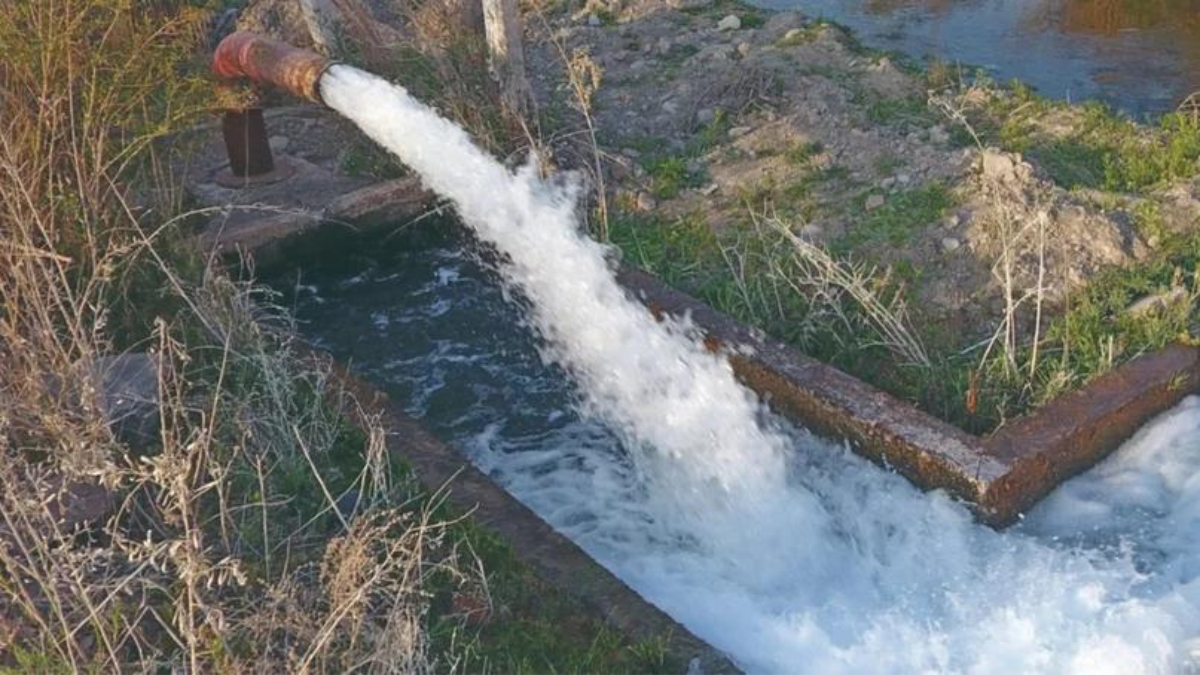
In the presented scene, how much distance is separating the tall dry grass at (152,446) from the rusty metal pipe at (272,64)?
1.49 ft

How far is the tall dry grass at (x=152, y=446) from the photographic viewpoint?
2959mm

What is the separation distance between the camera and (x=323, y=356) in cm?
486

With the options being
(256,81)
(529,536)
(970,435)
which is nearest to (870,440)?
(970,435)

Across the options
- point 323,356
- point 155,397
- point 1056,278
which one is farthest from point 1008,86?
point 155,397

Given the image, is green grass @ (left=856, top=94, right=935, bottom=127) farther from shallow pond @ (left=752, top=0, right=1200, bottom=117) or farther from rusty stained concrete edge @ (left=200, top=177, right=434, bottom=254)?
rusty stained concrete edge @ (left=200, top=177, right=434, bottom=254)

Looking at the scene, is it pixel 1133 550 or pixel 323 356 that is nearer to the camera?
pixel 1133 550

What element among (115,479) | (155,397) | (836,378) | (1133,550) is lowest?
(1133,550)

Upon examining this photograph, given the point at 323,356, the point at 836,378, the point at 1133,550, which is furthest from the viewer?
the point at 323,356

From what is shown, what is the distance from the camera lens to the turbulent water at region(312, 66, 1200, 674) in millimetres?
3701

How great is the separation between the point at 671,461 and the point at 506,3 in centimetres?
279

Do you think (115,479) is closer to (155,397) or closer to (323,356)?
(155,397)

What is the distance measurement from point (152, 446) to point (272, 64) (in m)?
2.30

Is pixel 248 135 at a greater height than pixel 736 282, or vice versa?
pixel 248 135

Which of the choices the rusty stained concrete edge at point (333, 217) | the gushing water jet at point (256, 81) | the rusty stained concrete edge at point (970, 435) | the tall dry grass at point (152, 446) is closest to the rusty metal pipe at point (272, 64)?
the gushing water jet at point (256, 81)
